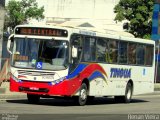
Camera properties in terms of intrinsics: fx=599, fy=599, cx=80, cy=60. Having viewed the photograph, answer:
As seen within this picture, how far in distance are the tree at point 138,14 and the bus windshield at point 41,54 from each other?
102 ft

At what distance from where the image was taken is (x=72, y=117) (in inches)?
661

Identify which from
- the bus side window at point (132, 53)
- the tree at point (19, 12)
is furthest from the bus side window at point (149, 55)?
the tree at point (19, 12)

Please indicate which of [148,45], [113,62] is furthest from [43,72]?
[148,45]

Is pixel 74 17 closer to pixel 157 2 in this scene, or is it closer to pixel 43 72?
pixel 157 2

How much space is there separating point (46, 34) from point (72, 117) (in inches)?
228

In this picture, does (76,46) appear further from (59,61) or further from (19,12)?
(19,12)

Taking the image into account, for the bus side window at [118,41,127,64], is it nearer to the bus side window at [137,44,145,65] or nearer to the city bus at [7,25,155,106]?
the city bus at [7,25,155,106]

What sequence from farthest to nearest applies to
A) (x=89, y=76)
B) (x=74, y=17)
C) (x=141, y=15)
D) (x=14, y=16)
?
(x=74, y=17)
(x=14, y=16)
(x=141, y=15)
(x=89, y=76)

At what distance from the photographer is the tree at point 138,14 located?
52.4 m

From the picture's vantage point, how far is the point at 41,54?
21.6 metres

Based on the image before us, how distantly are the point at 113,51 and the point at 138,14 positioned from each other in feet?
90.9

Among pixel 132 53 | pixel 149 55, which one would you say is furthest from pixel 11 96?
pixel 149 55

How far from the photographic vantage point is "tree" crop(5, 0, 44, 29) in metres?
63.9

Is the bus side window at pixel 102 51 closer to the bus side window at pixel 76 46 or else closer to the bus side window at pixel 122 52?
the bus side window at pixel 122 52
